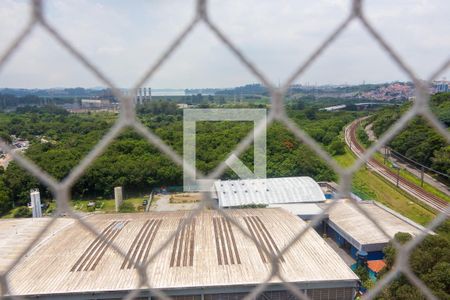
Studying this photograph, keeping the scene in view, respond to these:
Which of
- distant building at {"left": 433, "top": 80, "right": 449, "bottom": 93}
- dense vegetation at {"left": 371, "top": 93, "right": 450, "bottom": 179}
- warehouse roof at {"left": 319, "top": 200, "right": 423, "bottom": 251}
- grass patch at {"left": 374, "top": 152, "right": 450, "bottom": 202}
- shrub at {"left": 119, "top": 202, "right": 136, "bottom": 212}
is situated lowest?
shrub at {"left": 119, "top": 202, "right": 136, "bottom": 212}

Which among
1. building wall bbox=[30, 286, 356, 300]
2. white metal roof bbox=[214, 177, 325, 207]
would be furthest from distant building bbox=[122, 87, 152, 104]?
white metal roof bbox=[214, 177, 325, 207]

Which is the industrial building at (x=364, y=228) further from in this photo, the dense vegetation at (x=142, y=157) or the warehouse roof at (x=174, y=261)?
the dense vegetation at (x=142, y=157)

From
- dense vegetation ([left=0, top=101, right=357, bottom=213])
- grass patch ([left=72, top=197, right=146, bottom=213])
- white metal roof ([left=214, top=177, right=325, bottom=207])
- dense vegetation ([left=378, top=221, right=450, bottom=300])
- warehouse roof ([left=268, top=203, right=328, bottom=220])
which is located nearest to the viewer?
dense vegetation ([left=378, top=221, right=450, bottom=300])

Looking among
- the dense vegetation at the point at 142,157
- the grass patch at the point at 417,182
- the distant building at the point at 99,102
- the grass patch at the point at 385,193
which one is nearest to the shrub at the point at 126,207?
the dense vegetation at the point at 142,157

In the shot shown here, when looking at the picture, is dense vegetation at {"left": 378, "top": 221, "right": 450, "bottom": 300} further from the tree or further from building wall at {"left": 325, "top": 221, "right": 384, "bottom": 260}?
building wall at {"left": 325, "top": 221, "right": 384, "bottom": 260}

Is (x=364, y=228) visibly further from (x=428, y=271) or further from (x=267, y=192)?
(x=428, y=271)

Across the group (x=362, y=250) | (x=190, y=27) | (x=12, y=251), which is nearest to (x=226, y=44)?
(x=190, y=27)
